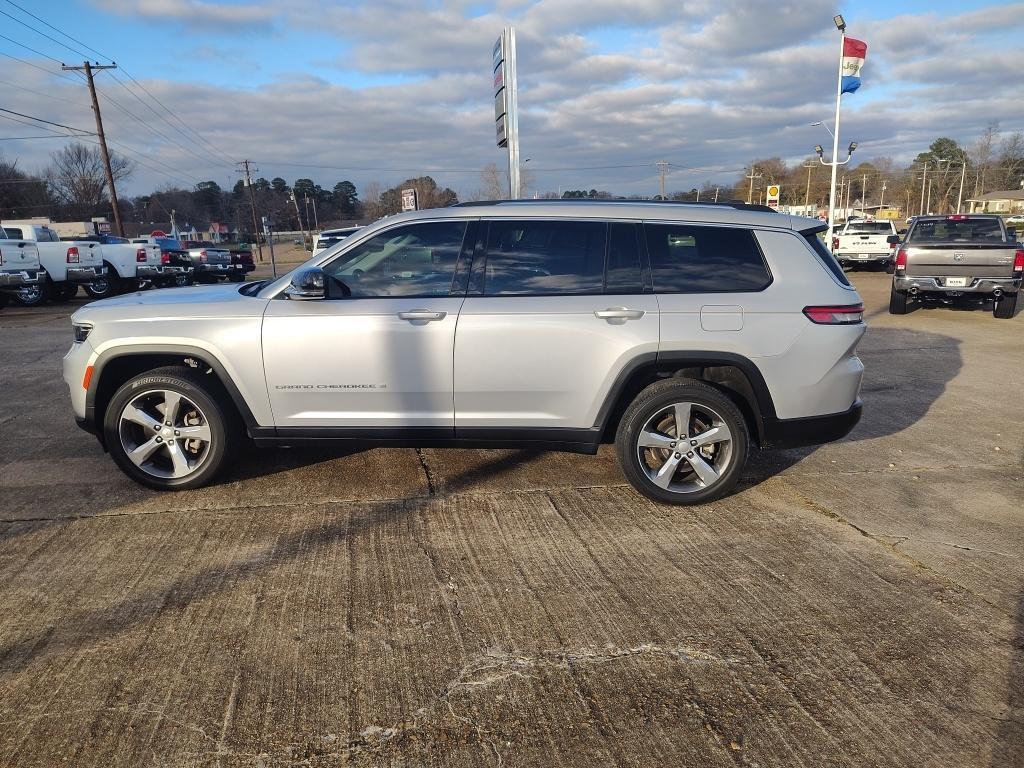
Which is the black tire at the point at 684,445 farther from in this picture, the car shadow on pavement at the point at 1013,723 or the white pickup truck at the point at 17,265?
the white pickup truck at the point at 17,265

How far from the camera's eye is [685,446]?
169 inches

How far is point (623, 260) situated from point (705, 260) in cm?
Result: 49

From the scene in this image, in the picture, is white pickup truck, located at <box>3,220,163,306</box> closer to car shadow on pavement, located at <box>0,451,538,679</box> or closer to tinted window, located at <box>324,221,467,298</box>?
tinted window, located at <box>324,221,467,298</box>

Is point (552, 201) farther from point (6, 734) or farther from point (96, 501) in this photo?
point (6, 734)

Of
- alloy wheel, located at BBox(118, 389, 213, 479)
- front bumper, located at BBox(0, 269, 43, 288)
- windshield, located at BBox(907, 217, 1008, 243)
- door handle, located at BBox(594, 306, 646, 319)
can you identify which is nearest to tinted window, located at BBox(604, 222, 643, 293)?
door handle, located at BBox(594, 306, 646, 319)

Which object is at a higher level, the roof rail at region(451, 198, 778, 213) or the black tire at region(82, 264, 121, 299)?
the roof rail at region(451, 198, 778, 213)

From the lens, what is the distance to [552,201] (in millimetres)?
4551

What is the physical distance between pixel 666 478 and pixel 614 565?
34.8 inches

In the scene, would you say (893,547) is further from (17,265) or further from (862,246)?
(862,246)

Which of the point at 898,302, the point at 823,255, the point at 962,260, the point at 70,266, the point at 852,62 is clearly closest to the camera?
the point at 823,255

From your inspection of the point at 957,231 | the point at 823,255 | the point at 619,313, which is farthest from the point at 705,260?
the point at 957,231

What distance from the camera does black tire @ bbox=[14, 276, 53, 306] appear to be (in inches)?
646

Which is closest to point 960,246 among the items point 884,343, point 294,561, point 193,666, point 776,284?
point 884,343

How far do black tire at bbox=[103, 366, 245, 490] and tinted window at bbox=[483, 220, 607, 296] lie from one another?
181 cm
